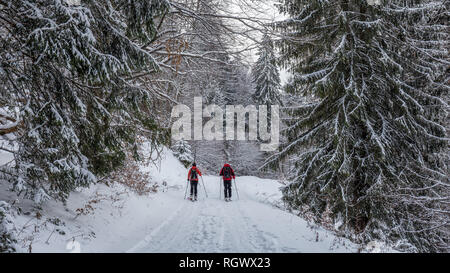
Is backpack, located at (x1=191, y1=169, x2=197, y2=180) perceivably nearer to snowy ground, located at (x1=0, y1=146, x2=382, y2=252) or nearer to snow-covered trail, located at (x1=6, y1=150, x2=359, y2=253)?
Result: snowy ground, located at (x1=0, y1=146, x2=382, y2=252)

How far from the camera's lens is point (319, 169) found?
8914 millimetres

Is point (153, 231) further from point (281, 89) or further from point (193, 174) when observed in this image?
point (193, 174)

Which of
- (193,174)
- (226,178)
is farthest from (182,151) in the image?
(226,178)

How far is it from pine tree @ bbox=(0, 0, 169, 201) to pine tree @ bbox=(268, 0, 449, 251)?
5.06 metres

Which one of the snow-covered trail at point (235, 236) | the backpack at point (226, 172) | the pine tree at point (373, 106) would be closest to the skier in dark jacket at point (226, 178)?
the backpack at point (226, 172)

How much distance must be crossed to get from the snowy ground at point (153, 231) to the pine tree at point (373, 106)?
2.15m

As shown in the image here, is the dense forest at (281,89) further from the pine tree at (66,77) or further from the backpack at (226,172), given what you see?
the backpack at (226,172)

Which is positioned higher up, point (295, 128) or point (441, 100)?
point (441, 100)

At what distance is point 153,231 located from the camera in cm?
662

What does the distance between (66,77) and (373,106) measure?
854 centimetres

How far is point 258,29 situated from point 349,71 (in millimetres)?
5149
